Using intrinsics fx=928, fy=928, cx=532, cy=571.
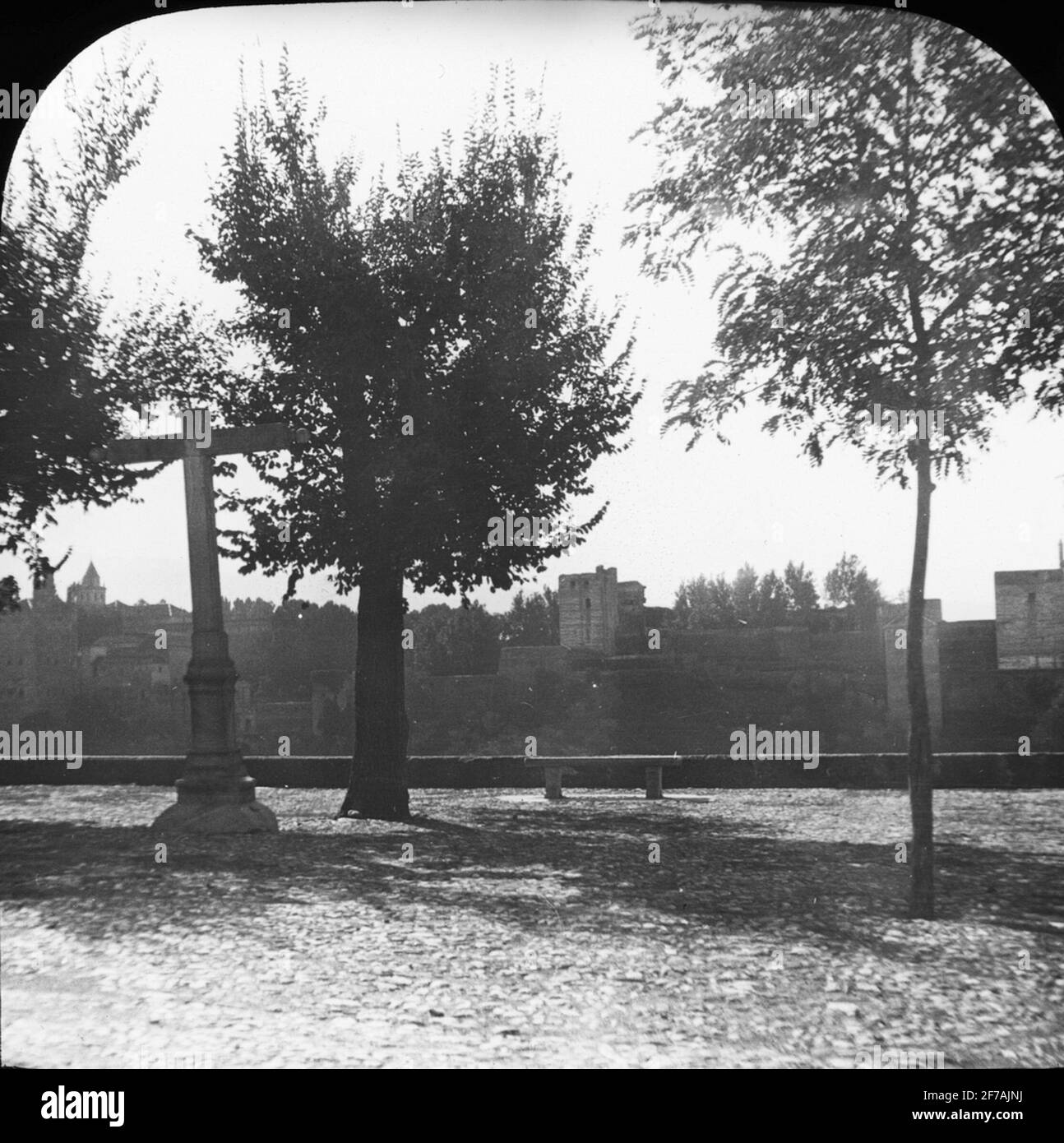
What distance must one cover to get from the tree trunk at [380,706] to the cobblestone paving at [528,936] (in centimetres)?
→ 14

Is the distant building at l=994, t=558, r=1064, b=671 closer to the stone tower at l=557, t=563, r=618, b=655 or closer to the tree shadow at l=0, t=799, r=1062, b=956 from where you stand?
the tree shadow at l=0, t=799, r=1062, b=956

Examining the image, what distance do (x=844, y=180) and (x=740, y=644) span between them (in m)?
2.45

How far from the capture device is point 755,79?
4102 mm

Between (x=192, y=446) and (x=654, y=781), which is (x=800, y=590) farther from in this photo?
(x=192, y=446)

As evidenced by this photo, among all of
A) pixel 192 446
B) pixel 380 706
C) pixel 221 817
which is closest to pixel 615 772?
pixel 380 706

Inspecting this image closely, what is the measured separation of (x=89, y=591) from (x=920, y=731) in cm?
398

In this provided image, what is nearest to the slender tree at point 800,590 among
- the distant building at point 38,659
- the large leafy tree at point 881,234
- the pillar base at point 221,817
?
the large leafy tree at point 881,234

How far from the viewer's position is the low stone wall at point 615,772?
187 inches

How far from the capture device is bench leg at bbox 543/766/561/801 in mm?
5375

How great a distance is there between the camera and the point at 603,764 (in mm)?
5707

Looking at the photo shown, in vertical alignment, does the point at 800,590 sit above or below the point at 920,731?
above

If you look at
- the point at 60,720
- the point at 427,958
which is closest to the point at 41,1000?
the point at 427,958

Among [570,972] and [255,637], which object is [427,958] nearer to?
[570,972]

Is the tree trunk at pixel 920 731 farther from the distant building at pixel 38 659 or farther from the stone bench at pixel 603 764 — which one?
the distant building at pixel 38 659
